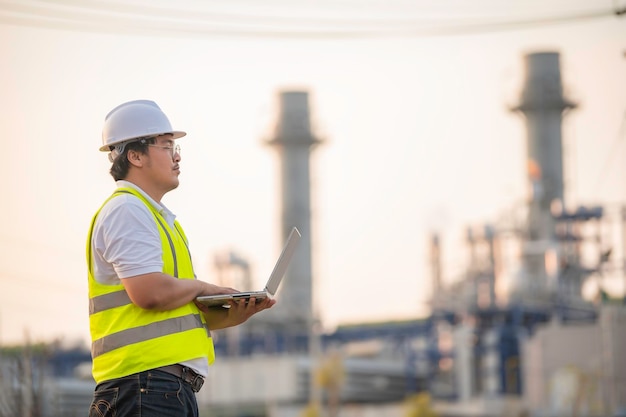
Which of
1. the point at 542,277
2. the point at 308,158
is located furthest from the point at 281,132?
the point at 542,277

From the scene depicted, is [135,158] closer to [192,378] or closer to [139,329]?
[139,329]

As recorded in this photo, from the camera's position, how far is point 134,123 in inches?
153

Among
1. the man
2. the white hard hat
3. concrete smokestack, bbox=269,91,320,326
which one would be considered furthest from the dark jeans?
concrete smokestack, bbox=269,91,320,326

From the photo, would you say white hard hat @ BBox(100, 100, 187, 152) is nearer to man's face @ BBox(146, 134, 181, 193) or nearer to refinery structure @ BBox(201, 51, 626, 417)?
man's face @ BBox(146, 134, 181, 193)

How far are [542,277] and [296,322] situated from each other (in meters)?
11.2

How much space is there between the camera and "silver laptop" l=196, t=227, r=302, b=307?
3.76m

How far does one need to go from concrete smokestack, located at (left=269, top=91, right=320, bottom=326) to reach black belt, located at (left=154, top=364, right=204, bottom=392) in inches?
2075

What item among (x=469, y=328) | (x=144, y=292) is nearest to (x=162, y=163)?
(x=144, y=292)

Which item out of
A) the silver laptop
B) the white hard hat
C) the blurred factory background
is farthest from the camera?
the blurred factory background

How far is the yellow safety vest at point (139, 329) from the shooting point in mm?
3688

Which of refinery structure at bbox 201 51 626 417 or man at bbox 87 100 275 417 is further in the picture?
refinery structure at bbox 201 51 626 417

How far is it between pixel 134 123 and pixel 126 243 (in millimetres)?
389

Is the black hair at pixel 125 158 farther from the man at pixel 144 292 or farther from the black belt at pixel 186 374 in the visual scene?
the black belt at pixel 186 374

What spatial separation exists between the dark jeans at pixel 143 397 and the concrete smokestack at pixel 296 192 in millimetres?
52810
